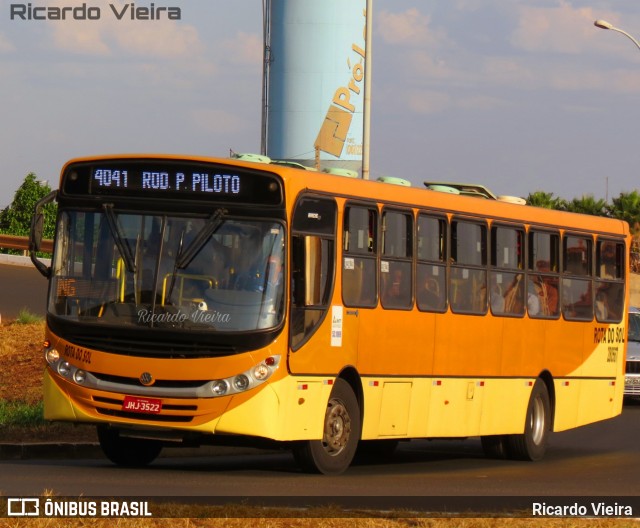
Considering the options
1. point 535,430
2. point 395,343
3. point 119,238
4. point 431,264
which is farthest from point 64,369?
point 535,430

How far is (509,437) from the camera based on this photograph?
19406 millimetres

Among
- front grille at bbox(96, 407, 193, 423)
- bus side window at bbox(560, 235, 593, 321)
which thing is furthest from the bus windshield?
bus side window at bbox(560, 235, 593, 321)

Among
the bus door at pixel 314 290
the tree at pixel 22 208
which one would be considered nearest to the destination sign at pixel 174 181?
the bus door at pixel 314 290

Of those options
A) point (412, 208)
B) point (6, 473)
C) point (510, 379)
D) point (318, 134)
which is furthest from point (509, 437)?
point (318, 134)

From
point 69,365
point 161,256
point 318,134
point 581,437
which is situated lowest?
point 581,437

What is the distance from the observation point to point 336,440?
15.2m

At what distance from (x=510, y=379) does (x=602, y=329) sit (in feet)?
9.58

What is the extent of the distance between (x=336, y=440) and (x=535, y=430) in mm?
5084

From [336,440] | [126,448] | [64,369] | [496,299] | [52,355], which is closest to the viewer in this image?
[64,369]

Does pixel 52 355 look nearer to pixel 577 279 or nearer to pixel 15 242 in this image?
pixel 577 279

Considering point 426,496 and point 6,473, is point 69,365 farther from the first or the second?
point 426,496

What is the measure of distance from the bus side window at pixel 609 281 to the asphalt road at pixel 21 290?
1468 centimetres

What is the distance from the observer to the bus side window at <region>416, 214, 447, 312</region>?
55.1 feet

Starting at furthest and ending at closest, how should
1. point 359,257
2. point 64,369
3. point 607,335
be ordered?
point 607,335 → point 359,257 → point 64,369
